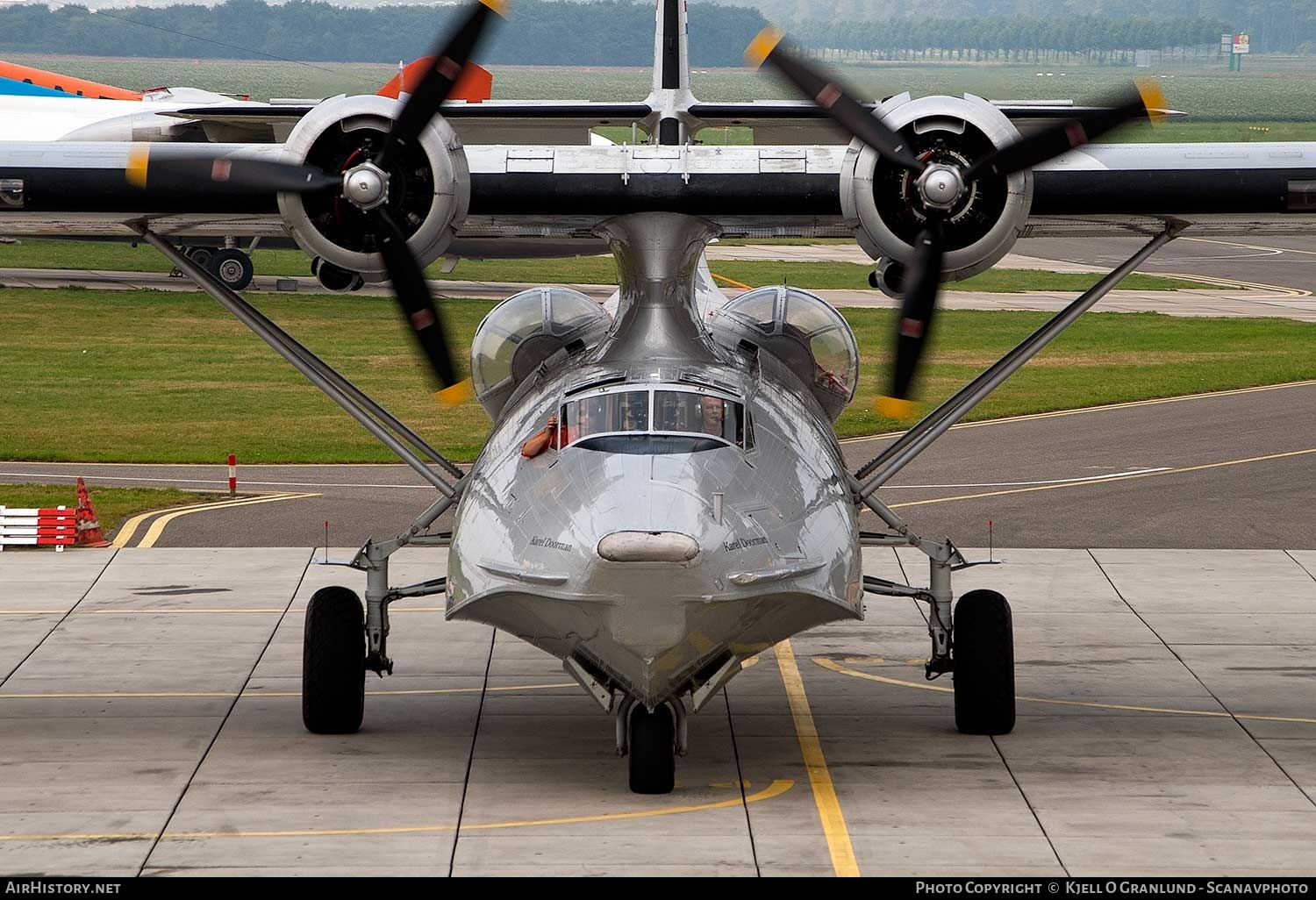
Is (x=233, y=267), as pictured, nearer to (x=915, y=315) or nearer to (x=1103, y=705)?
(x=1103, y=705)

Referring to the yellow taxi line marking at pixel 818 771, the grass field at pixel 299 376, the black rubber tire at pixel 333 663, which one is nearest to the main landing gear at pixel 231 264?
the grass field at pixel 299 376

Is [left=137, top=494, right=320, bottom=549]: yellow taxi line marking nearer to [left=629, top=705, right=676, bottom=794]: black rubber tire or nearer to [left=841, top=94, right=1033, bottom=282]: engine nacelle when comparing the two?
[left=629, top=705, right=676, bottom=794]: black rubber tire

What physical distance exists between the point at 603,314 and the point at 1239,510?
14457 millimetres

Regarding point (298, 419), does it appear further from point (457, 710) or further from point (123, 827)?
point (123, 827)

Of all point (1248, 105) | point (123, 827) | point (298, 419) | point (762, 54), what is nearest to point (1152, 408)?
point (298, 419)

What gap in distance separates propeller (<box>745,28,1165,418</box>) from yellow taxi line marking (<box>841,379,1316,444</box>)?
20223 mm

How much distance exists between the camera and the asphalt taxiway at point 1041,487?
27.2 metres

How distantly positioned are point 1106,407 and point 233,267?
84.9 ft

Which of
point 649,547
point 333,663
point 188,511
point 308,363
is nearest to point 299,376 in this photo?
point 188,511

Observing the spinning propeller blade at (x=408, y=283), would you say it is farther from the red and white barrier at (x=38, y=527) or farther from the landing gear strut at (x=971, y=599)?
the red and white barrier at (x=38, y=527)

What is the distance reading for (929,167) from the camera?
14992 mm

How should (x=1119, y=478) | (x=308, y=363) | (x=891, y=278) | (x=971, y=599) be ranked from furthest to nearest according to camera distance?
(x=1119, y=478)
(x=308, y=363)
(x=971, y=599)
(x=891, y=278)

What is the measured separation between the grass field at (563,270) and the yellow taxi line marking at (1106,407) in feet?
65.3

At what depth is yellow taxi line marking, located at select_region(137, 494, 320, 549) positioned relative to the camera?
86.9 ft
